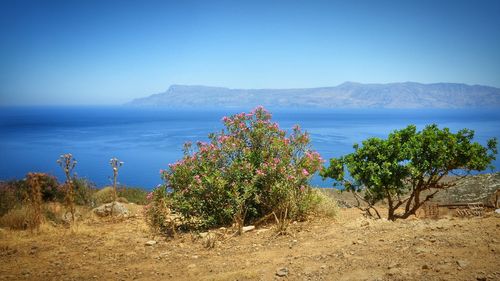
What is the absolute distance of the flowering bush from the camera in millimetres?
8125

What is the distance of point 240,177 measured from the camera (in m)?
8.27

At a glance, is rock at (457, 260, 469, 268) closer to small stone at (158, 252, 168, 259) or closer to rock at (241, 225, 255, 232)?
rock at (241, 225, 255, 232)

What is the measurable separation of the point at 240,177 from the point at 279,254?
2.55 metres

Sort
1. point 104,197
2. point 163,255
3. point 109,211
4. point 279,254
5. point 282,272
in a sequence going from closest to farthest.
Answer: point 282,272 < point 279,254 < point 163,255 < point 109,211 < point 104,197

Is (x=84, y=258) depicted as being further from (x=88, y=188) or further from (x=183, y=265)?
(x=88, y=188)

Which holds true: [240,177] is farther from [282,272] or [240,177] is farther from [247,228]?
[282,272]

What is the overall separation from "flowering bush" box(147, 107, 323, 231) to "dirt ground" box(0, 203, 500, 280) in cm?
67

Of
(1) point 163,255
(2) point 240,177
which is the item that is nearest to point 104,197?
(2) point 240,177

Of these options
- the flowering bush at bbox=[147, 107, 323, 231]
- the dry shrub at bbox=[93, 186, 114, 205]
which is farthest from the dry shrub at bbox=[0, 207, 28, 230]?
the dry shrub at bbox=[93, 186, 114, 205]

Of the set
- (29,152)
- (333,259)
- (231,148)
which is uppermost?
(231,148)

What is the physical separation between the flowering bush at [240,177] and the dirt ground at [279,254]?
670 mm

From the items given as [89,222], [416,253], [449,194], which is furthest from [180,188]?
[449,194]

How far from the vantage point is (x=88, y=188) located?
15867 mm

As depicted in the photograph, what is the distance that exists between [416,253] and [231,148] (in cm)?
512
